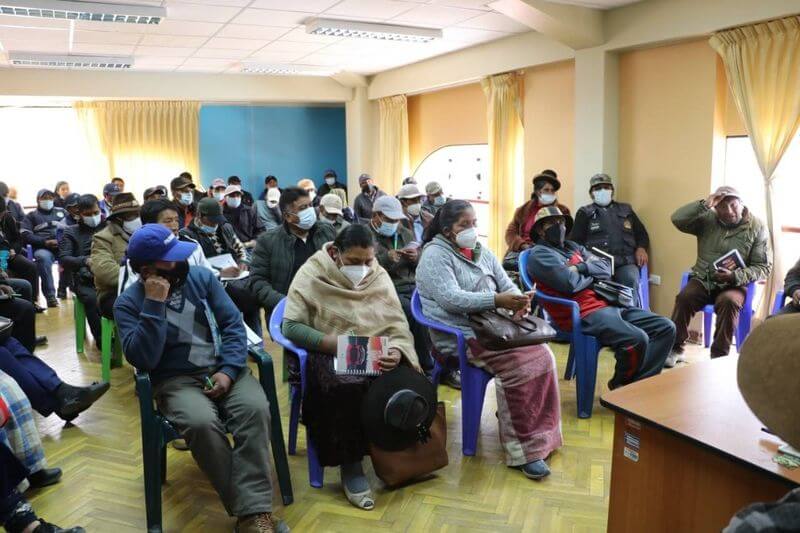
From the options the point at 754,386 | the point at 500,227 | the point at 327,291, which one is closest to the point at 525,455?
the point at 327,291

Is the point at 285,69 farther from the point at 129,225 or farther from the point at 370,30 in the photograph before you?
the point at 129,225

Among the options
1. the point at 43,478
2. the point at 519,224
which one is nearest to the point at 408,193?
the point at 519,224

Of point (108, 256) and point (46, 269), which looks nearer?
point (108, 256)

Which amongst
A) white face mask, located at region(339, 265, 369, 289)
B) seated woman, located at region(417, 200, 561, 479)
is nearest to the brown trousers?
seated woman, located at region(417, 200, 561, 479)

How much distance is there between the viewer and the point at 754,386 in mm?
1176

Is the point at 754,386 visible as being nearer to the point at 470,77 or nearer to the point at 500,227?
the point at 500,227

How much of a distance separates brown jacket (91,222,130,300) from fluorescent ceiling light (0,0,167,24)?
87.2 inches

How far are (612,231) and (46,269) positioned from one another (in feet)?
19.5

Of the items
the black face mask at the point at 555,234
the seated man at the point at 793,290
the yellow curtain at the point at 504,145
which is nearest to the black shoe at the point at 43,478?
the black face mask at the point at 555,234

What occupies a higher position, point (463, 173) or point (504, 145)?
point (504, 145)

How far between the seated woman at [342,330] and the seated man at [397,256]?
1.24m

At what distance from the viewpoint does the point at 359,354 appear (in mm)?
2781

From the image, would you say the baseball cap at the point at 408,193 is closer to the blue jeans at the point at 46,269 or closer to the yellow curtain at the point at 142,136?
the blue jeans at the point at 46,269

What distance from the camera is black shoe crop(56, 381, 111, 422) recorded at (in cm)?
334
